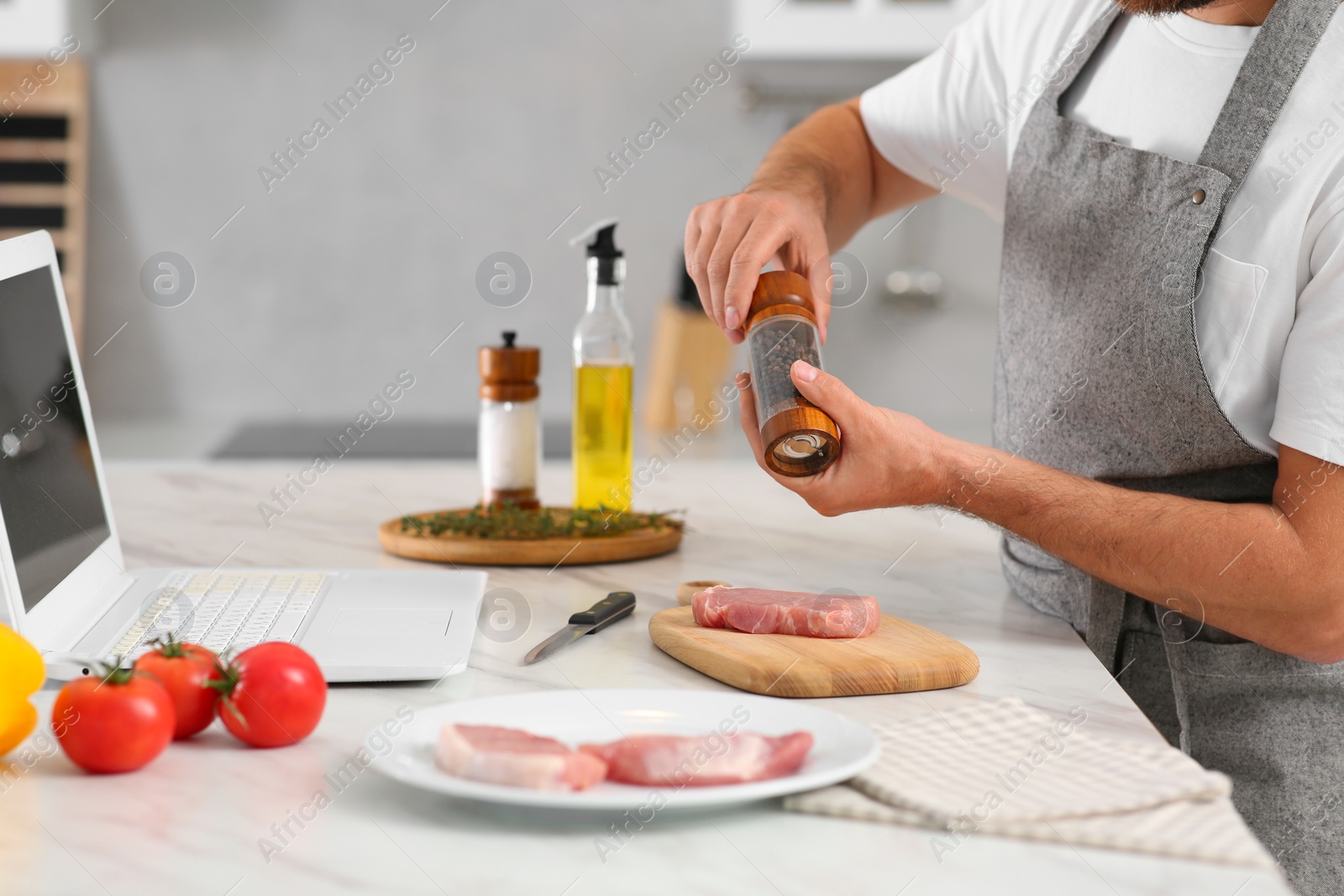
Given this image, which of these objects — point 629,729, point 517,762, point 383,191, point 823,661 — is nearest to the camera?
point 517,762

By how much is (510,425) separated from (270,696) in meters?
0.64

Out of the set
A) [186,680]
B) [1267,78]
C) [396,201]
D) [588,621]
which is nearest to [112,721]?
[186,680]

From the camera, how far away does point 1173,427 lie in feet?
3.28

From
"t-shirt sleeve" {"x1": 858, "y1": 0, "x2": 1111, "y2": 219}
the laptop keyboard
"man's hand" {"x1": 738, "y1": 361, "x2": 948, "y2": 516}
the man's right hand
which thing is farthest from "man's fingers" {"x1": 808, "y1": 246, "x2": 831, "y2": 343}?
the laptop keyboard

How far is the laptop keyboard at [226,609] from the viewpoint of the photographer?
2.83ft

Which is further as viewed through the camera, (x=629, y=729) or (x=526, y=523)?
(x=526, y=523)

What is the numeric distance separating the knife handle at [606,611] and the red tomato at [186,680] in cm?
30

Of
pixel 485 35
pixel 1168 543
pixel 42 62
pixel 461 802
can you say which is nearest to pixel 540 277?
pixel 485 35

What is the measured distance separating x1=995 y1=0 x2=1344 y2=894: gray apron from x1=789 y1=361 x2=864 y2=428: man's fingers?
0.29m

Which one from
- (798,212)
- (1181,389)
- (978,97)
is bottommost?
(1181,389)

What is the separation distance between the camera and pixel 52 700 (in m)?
0.76

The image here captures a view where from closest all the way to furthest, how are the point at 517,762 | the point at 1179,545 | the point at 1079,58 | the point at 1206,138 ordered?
the point at 517,762 → the point at 1179,545 → the point at 1206,138 → the point at 1079,58

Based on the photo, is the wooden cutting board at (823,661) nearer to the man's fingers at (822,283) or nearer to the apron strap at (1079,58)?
the man's fingers at (822,283)

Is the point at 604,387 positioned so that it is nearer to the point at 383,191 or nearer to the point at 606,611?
the point at 606,611
